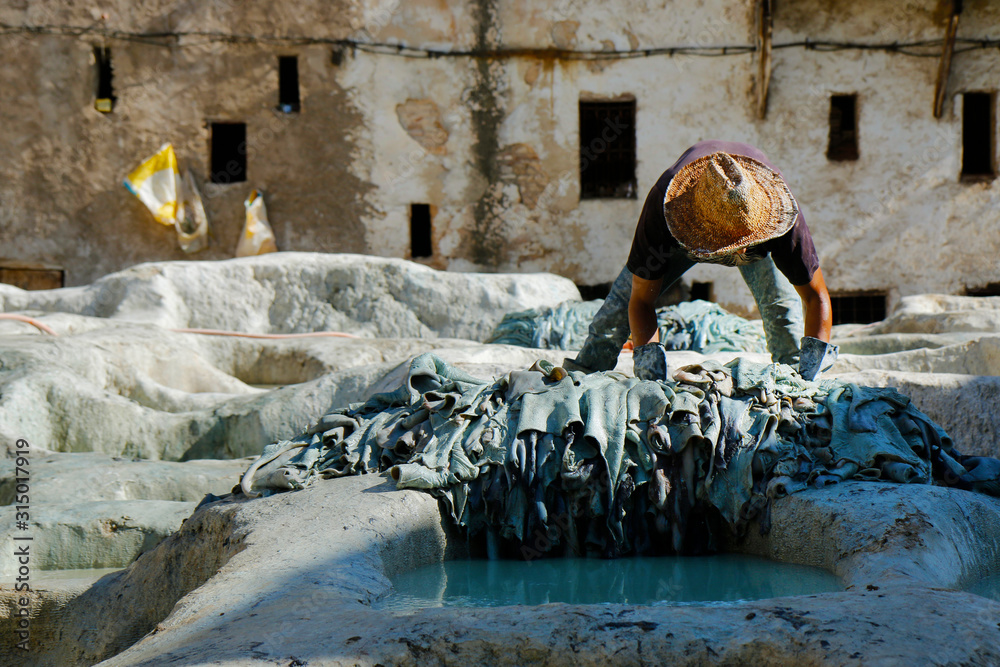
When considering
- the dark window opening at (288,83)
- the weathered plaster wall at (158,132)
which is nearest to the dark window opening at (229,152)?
the weathered plaster wall at (158,132)

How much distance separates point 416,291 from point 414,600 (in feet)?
20.7

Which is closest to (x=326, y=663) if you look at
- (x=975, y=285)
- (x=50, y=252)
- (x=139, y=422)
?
(x=139, y=422)

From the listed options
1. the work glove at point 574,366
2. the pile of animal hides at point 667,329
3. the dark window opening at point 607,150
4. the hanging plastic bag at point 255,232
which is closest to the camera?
the work glove at point 574,366

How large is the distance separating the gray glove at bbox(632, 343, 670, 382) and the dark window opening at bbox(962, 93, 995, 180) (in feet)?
32.3

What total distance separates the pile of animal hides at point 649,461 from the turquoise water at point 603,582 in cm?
12

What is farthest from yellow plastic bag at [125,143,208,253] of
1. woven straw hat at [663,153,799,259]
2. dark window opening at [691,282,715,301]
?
woven straw hat at [663,153,799,259]

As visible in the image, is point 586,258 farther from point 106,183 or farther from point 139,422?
point 139,422

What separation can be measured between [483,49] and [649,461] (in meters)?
9.39

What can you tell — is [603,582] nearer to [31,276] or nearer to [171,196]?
[171,196]

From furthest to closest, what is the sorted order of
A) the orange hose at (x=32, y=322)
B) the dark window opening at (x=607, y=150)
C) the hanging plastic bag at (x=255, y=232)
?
the dark window opening at (x=607, y=150) → the hanging plastic bag at (x=255, y=232) → the orange hose at (x=32, y=322)

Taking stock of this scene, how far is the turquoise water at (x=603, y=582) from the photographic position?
8.68 feet

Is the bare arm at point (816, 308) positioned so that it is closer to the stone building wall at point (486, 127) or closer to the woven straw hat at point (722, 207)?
the woven straw hat at point (722, 207)

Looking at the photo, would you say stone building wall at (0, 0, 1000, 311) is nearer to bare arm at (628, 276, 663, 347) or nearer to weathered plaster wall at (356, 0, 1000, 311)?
weathered plaster wall at (356, 0, 1000, 311)

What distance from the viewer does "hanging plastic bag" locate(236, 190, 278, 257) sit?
11.4 m
